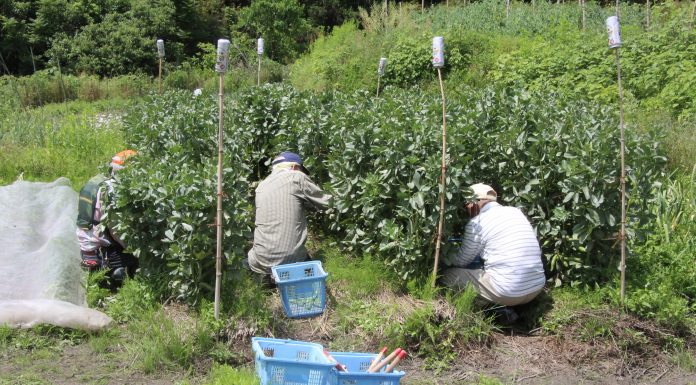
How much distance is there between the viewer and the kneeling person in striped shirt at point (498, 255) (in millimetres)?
5703

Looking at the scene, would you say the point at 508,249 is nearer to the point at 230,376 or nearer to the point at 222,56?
the point at 230,376

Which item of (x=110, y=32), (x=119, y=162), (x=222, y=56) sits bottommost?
(x=119, y=162)

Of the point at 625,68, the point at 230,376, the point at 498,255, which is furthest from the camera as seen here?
the point at 625,68

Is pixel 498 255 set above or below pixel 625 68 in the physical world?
below

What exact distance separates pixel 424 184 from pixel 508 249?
2.74 ft

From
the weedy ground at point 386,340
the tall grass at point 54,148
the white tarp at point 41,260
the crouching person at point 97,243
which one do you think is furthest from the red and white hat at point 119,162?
the tall grass at point 54,148

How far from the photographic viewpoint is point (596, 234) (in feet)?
19.7

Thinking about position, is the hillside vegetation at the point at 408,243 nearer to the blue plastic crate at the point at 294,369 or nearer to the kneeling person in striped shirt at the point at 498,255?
the kneeling person in striped shirt at the point at 498,255

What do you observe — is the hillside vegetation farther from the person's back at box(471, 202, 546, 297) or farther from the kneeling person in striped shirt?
the person's back at box(471, 202, 546, 297)

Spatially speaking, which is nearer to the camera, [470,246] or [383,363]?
[383,363]

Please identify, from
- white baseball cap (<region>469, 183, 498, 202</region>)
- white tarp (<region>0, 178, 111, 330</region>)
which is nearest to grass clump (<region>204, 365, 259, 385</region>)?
white tarp (<region>0, 178, 111, 330</region>)

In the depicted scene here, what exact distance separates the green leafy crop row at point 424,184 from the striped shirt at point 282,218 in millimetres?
176

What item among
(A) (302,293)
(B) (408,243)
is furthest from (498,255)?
(A) (302,293)

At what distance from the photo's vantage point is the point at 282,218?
252 inches
